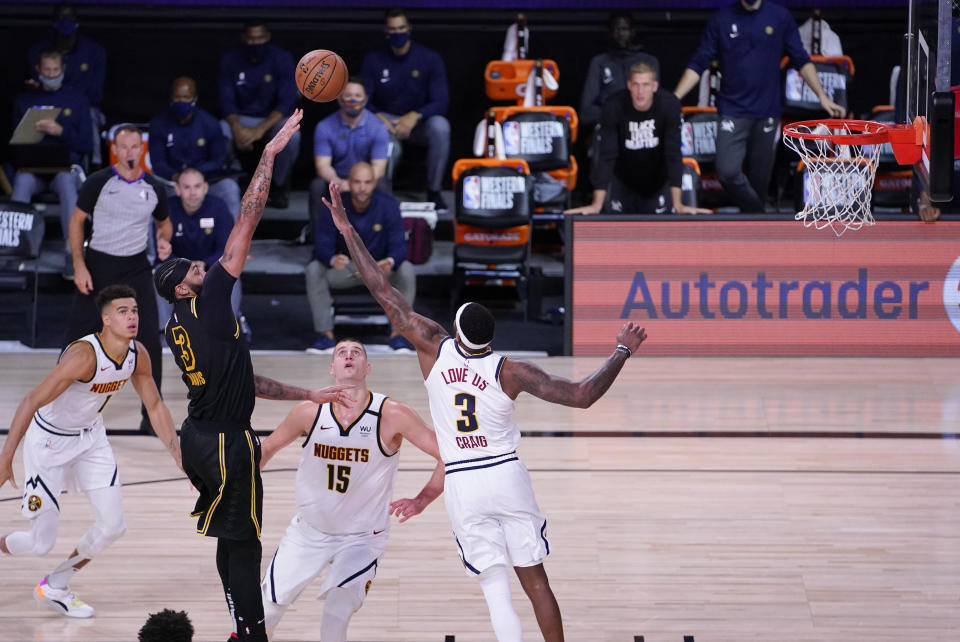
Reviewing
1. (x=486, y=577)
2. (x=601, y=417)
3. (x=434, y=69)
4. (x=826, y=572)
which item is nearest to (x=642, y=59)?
(x=434, y=69)

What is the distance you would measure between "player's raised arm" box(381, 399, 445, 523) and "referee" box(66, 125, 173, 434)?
3.86 m

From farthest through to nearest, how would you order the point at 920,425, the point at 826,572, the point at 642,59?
the point at 642,59 < the point at 920,425 < the point at 826,572

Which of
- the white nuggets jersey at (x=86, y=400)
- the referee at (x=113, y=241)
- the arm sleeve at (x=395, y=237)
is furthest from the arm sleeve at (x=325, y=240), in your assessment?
the white nuggets jersey at (x=86, y=400)

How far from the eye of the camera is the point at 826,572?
25.6 feet

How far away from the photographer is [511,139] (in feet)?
46.2

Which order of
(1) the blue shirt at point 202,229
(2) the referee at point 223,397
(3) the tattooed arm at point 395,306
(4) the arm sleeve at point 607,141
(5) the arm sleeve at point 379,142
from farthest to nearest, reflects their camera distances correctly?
1. (5) the arm sleeve at point 379,142
2. (4) the arm sleeve at point 607,141
3. (1) the blue shirt at point 202,229
4. (3) the tattooed arm at point 395,306
5. (2) the referee at point 223,397

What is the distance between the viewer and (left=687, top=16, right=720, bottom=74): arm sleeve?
Result: 43.8ft

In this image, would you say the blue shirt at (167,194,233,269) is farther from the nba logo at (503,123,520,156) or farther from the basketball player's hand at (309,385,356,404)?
the basketball player's hand at (309,385,356,404)

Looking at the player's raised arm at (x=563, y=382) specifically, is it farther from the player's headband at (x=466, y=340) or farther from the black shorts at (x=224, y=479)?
the black shorts at (x=224, y=479)

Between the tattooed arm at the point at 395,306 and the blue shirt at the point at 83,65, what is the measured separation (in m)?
8.23

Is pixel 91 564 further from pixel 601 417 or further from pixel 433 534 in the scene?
pixel 601 417

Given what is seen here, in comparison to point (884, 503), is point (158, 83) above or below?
above

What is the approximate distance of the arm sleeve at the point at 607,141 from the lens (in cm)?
1266

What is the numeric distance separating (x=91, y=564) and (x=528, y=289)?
6.26 meters
